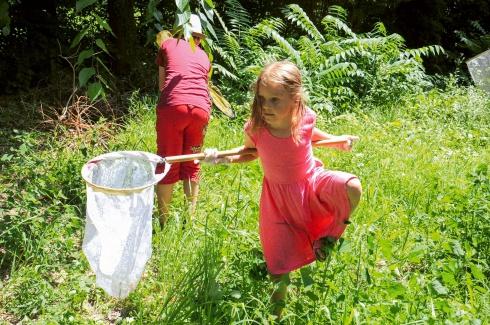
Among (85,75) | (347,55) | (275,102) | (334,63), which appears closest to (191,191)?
(275,102)

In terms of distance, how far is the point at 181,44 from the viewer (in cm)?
348

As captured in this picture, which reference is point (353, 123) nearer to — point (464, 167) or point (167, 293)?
point (464, 167)

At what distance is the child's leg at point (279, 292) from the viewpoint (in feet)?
7.62

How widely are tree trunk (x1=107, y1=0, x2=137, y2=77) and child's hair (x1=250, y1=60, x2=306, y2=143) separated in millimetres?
4140

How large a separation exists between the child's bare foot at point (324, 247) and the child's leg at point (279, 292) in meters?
0.18

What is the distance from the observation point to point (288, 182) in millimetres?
2438

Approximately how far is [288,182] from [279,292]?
Answer: 20.6 inches

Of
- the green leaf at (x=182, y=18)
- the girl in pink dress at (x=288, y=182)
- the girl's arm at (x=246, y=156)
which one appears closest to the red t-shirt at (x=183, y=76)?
the girl's arm at (x=246, y=156)

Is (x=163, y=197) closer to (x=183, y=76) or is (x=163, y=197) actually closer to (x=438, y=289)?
(x=183, y=76)

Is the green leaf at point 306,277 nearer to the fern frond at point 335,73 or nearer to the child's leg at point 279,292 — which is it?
the child's leg at point 279,292

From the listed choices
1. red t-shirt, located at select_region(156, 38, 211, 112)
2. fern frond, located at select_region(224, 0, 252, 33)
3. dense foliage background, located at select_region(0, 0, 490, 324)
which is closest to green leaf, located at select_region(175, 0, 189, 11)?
dense foliage background, located at select_region(0, 0, 490, 324)

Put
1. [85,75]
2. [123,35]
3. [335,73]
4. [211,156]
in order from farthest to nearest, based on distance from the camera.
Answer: [123,35] → [335,73] → [211,156] → [85,75]

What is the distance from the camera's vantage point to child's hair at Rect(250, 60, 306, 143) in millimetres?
2320

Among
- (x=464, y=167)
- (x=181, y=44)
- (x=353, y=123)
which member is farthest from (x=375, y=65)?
(x=181, y=44)
